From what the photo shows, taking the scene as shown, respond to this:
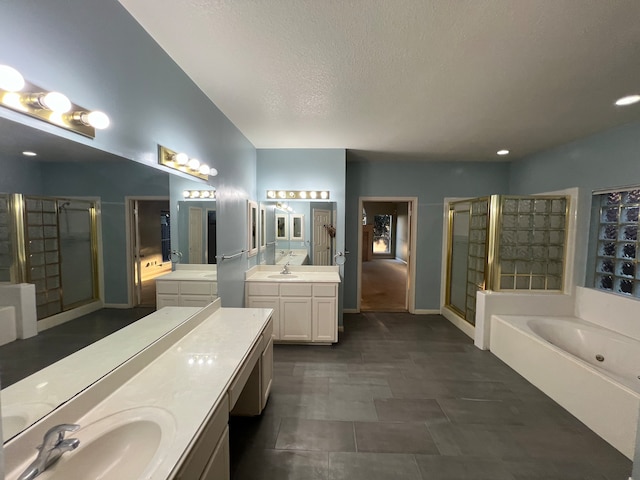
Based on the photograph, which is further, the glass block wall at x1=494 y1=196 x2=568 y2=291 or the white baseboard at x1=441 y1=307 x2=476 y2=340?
the white baseboard at x1=441 y1=307 x2=476 y2=340

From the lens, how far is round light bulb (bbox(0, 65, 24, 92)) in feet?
2.49

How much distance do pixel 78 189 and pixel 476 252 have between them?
4.03m

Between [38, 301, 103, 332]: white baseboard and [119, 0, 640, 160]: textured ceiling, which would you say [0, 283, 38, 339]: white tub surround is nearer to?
[38, 301, 103, 332]: white baseboard

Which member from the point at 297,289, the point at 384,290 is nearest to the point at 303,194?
the point at 297,289

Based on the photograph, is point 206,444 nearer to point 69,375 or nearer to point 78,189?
point 69,375

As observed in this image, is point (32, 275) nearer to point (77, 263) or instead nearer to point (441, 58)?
point (77, 263)

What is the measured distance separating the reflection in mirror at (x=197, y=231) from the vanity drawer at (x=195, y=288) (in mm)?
156

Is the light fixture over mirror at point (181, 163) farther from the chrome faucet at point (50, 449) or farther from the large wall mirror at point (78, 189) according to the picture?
the chrome faucet at point (50, 449)

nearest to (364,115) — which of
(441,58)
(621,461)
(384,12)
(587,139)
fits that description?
(441,58)

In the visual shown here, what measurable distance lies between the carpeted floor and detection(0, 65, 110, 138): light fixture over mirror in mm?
4199

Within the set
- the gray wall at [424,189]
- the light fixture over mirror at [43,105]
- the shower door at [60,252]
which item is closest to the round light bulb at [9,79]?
the light fixture over mirror at [43,105]

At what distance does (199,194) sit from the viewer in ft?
6.66

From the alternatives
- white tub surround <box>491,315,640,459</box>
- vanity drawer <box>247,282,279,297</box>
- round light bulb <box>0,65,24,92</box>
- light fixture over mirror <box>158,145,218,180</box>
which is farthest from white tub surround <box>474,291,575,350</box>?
round light bulb <box>0,65,24,92</box>

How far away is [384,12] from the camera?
130 centimetres
